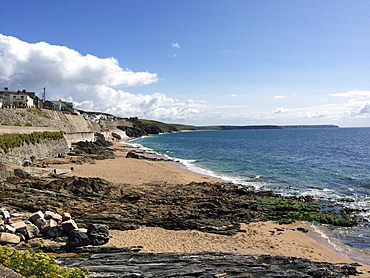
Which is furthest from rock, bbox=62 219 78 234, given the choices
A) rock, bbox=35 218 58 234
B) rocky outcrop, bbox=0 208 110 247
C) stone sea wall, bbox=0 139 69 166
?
stone sea wall, bbox=0 139 69 166

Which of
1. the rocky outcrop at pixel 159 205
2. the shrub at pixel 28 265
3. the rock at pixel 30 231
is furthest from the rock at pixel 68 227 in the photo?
the shrub at pixel 28 265

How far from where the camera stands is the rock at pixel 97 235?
12867mm

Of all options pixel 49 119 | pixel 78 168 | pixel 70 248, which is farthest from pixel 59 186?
pixel 49 119

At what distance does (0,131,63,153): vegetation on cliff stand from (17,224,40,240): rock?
19.7 m

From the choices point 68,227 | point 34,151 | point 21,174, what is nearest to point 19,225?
point 68,227

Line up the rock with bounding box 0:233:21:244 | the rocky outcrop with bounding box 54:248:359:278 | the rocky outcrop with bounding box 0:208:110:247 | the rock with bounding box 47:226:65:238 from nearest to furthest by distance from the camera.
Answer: the rocky outcrop with bounding box 54:248:359:278
the rock with bounding box 0:233:21:244
the rocky outcrop with bounding box 0:208:110:247
the rock with bounding box 47:226:65:238

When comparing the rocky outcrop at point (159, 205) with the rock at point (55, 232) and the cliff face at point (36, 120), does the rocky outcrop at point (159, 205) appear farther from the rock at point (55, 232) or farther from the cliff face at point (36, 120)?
the cliff face at point (36, 120)

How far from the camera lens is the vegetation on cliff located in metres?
30.2

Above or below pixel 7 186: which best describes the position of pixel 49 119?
above

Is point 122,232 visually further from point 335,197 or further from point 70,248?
point 335,197

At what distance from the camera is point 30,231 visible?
13164 millimetres

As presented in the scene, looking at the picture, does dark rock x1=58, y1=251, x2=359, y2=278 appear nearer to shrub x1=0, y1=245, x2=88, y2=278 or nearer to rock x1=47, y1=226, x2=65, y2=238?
rock x1=47, y1=226, x2=65, y2=238

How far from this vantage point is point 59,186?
71.9 ft

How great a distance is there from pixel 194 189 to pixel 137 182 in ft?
21.0
